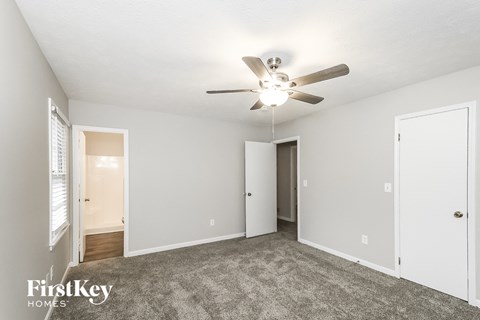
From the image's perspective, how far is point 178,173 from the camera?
414 cm

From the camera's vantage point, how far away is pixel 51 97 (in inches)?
92.2

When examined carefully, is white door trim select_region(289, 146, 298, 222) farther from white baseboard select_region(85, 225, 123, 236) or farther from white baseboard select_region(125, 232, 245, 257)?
white baseboard select_region(85, 225, 123, 236)

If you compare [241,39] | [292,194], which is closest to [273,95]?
[241,39]

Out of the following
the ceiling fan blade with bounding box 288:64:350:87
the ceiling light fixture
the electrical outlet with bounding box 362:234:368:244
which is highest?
the ceiling fan blade with bounding box 288:64:350:87

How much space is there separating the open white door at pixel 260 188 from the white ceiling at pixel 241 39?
2.15 m

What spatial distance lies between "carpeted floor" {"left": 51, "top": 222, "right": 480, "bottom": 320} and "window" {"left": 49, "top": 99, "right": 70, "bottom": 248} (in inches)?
31.2

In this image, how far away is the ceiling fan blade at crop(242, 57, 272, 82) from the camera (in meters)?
1.59

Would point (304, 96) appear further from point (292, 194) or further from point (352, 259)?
point (292, 194)

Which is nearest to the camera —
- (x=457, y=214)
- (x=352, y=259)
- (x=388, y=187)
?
(x=457, y=214)

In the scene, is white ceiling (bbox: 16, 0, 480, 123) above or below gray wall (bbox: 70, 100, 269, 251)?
above

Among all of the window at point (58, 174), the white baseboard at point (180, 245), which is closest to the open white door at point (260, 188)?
the white baseboard at point (180, 245)

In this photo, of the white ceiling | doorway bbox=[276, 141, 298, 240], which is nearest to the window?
the white ceiling

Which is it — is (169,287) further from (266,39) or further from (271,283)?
(266,39)

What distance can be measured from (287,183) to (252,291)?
409cm
